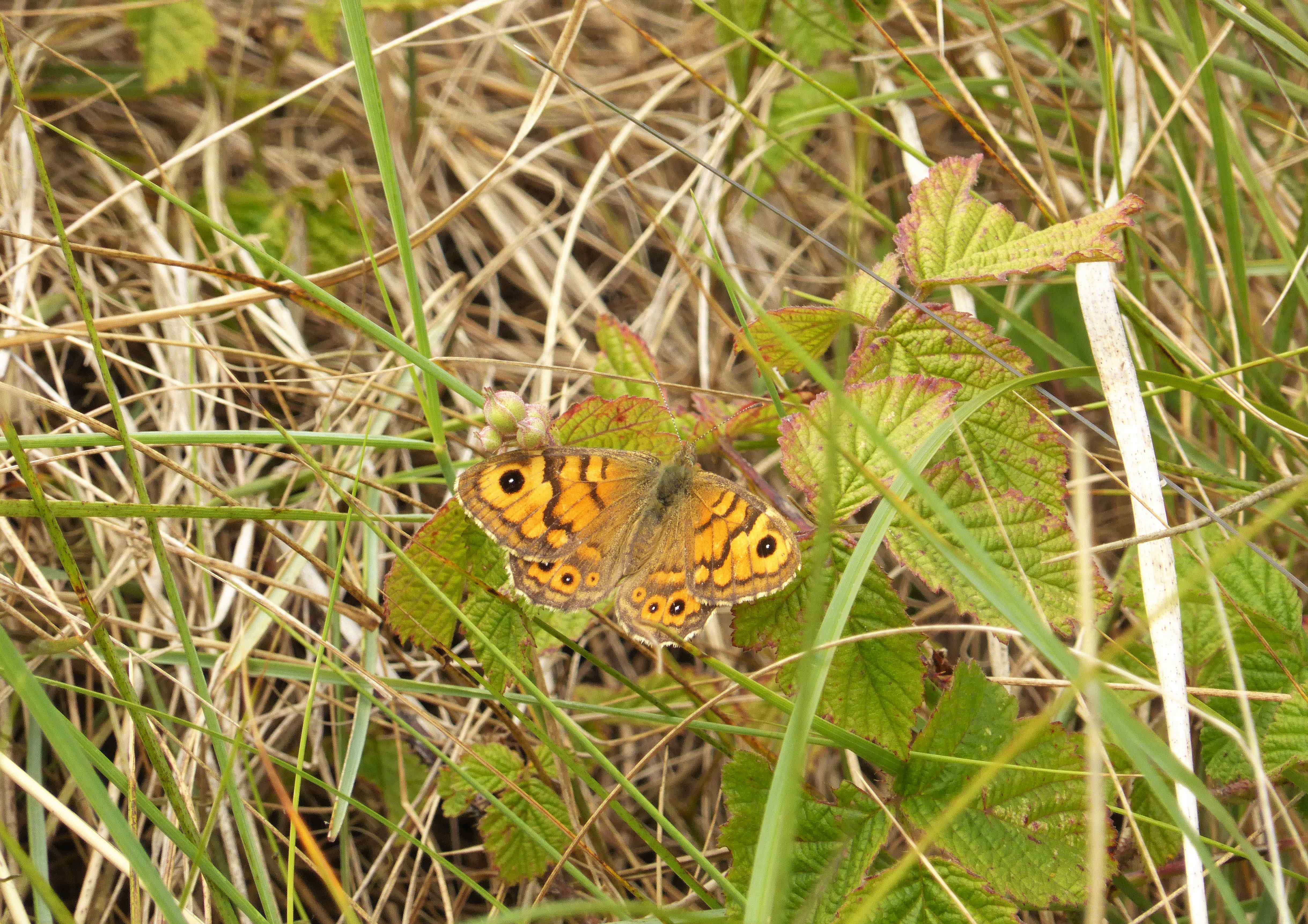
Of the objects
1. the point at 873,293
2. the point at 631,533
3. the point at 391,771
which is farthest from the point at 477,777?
the point at 873,293

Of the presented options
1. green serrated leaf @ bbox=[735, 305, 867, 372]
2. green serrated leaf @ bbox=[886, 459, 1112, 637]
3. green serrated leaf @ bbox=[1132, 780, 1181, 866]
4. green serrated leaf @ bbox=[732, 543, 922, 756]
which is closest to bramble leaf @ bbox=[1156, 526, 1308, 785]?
green serrated leaf @ bbox=[1132, 780, 1181, 866]

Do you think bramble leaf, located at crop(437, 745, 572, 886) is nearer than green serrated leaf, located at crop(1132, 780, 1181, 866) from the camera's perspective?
No

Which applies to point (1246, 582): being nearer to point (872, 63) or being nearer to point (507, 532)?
point (507, 532)

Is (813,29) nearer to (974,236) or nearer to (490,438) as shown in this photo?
(974,236)

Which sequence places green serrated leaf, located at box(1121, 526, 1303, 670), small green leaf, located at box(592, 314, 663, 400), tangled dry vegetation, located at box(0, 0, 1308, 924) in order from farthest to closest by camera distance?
small green leaf, located at box(592, 314, 663, 400)
tangled dry vegetation, located at box(0, 0, 1308, 924)
green serrated leaf, located at box(1121, 526, 1303, 670)

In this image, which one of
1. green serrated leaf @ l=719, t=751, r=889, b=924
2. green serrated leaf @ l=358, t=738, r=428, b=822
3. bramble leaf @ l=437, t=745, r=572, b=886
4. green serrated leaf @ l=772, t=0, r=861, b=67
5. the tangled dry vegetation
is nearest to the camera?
green serrated leaf @ l=719, t=751, r=889, b=924

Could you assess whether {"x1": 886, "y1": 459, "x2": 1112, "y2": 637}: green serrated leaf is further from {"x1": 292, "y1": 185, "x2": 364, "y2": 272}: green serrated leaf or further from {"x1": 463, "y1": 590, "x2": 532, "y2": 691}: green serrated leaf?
{"x1": 292, "y1": 185, "x2": 364, "y2": 272}: green serrated leaf

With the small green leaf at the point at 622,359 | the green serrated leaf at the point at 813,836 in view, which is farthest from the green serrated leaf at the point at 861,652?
the small green leaf at the point at 622,359

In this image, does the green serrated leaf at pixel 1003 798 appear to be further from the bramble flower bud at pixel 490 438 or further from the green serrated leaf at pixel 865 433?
the bramble flower bud at pixel 490 438

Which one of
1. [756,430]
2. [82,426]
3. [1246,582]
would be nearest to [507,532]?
[756,430]

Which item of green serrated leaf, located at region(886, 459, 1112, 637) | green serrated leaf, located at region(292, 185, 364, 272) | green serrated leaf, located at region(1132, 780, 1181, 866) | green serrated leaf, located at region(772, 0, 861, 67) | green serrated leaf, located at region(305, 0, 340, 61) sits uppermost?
green serrated leaf, located at region(305, 0, 340, 61)
